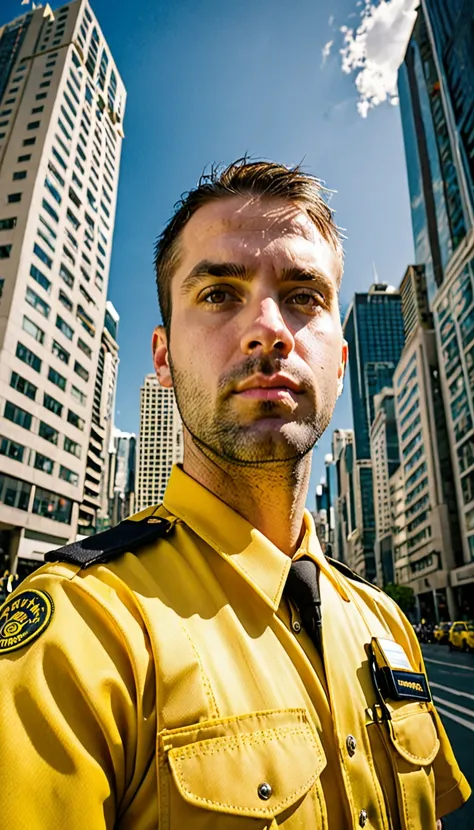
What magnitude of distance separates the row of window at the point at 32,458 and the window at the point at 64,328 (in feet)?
42.9

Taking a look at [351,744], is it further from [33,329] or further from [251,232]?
[33,329]

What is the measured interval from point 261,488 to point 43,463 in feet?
134

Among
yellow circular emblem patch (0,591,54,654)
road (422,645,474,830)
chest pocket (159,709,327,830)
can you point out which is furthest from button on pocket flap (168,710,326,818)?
road (422,645,474,830)

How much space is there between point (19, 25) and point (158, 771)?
91.9m

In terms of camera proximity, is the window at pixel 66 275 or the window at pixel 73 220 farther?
the window at pixel 73 220

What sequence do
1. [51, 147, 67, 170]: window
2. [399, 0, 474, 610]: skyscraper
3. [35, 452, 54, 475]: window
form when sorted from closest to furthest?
[35, 452, 54, 475]: window → [51, 147, 67, 170]: window → [399, 0, 474, 610]: skyscraper

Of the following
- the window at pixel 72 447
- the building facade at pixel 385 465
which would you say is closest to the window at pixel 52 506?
the window at pixel 72 447

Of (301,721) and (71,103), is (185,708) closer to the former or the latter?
(301,721)

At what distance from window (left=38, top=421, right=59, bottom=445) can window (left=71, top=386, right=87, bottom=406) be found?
555cm

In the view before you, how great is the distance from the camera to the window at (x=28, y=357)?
36.5 m

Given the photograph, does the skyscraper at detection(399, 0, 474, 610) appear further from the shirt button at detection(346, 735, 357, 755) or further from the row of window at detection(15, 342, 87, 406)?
the shirt button at detection(346, 735, 357, 755)

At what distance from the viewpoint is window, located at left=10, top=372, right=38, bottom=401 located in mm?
35469

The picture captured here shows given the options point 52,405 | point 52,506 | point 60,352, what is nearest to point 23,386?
point 52,405

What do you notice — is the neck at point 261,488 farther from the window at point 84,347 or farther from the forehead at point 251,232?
the window at point 84,347
